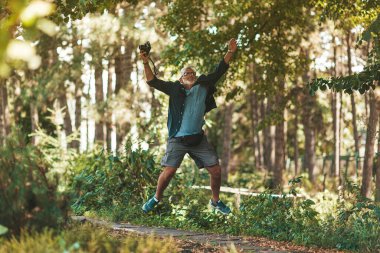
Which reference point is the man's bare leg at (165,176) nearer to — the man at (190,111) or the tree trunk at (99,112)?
the man at (190,111)

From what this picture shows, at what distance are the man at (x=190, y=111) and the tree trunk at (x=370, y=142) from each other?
9.44 meters

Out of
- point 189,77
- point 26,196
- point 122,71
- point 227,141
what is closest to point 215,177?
point 189,77

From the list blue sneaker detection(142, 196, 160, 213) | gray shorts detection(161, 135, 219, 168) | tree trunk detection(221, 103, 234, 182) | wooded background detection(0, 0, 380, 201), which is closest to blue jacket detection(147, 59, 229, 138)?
gray shorts detection(161, 135, 219, 168)

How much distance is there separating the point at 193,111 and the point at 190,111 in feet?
0.13

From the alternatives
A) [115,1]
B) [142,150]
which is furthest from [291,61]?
[115,1]

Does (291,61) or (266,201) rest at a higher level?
(291,61)


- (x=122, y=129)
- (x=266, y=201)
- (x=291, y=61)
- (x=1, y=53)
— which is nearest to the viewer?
(x=1, y=53)

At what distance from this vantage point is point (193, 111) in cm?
861

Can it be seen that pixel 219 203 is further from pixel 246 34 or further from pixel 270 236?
pixel 246 34

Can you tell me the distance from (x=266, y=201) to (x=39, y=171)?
527 centimetres

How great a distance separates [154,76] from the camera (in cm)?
884

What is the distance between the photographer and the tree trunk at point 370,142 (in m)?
18.1

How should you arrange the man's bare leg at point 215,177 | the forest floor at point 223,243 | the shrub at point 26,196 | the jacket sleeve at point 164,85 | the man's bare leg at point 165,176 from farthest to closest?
the man's bare leg at point 165,176 < the man's bare leg at point 215,177 < the jacket sleeve at point 164,85 < the forest floor at point 223,243 < the shrub at point 26,196

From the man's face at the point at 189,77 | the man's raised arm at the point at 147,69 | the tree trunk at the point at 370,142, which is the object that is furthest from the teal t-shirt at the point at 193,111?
the tree trunk at the point at 370,142
